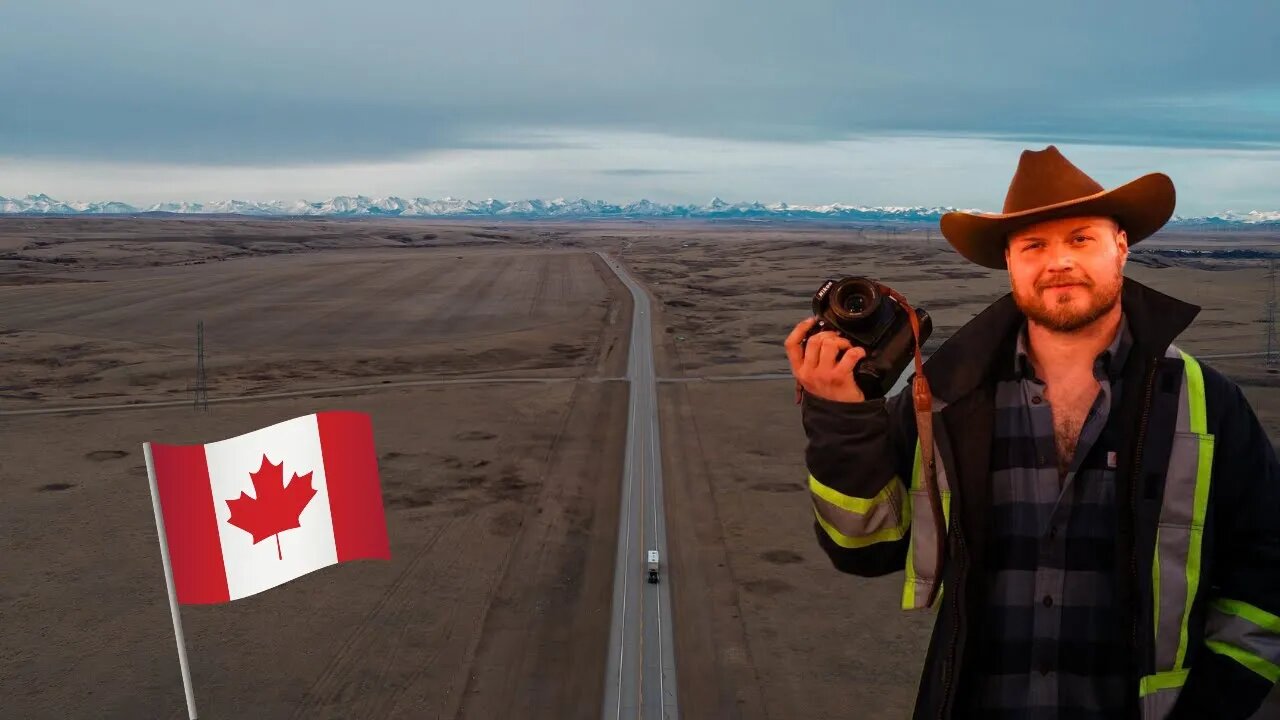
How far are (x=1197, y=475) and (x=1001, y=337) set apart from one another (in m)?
0.84

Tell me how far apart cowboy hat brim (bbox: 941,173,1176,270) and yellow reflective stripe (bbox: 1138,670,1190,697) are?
5.29 ft

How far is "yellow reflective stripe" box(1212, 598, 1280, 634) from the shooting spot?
11.5 feet

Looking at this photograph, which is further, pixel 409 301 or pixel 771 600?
pixel 409 301

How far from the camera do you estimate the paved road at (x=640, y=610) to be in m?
14.0

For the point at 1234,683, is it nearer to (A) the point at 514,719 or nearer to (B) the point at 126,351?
(A) the point at 514,719

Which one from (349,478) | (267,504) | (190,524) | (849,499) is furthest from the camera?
(349,478)

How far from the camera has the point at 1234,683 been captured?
11.6 ft

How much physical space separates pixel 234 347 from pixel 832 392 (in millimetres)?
51770

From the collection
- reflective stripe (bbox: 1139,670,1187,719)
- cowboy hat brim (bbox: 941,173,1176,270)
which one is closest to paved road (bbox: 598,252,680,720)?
reflective stripe (bbox: 1139,670,1187,719)

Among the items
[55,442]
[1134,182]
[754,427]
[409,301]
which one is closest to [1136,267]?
[409,301]

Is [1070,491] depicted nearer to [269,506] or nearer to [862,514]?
[862,514]

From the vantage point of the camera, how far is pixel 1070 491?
3.59m

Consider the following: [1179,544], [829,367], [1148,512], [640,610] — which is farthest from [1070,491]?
[640,610]

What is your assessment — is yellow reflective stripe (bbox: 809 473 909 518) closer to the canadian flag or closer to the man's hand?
the man's hand
